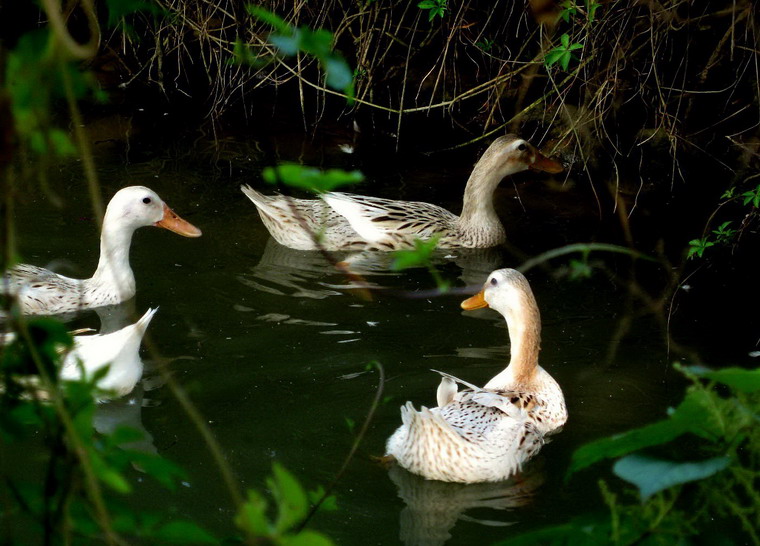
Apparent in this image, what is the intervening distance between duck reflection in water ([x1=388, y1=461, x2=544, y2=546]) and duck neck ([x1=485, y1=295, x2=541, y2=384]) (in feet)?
1.94

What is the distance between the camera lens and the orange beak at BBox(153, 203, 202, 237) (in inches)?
251

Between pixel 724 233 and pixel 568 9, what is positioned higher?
pixel 568 9

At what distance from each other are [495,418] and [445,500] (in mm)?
520

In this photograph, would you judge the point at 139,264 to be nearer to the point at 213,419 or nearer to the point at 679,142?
the point at 213,419

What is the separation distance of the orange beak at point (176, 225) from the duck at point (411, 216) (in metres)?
0.66

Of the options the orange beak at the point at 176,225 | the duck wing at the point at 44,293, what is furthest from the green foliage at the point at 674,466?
the orange beak at the point at 176,225

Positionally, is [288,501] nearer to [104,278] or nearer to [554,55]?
[104,278]

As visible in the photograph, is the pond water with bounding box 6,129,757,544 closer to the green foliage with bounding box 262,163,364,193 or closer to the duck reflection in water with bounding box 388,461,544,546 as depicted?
the duck reflection in water with bounding box 388,461,544,546

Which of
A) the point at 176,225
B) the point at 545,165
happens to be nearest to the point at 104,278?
the point at 176,225

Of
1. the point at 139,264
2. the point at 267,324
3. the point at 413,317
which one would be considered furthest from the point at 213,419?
the point at 139,264

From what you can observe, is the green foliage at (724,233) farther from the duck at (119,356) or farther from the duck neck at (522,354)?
the duck at (119,356)

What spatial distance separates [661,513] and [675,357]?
4.17 meters

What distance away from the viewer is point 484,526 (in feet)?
12.8

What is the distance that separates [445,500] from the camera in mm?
4145
